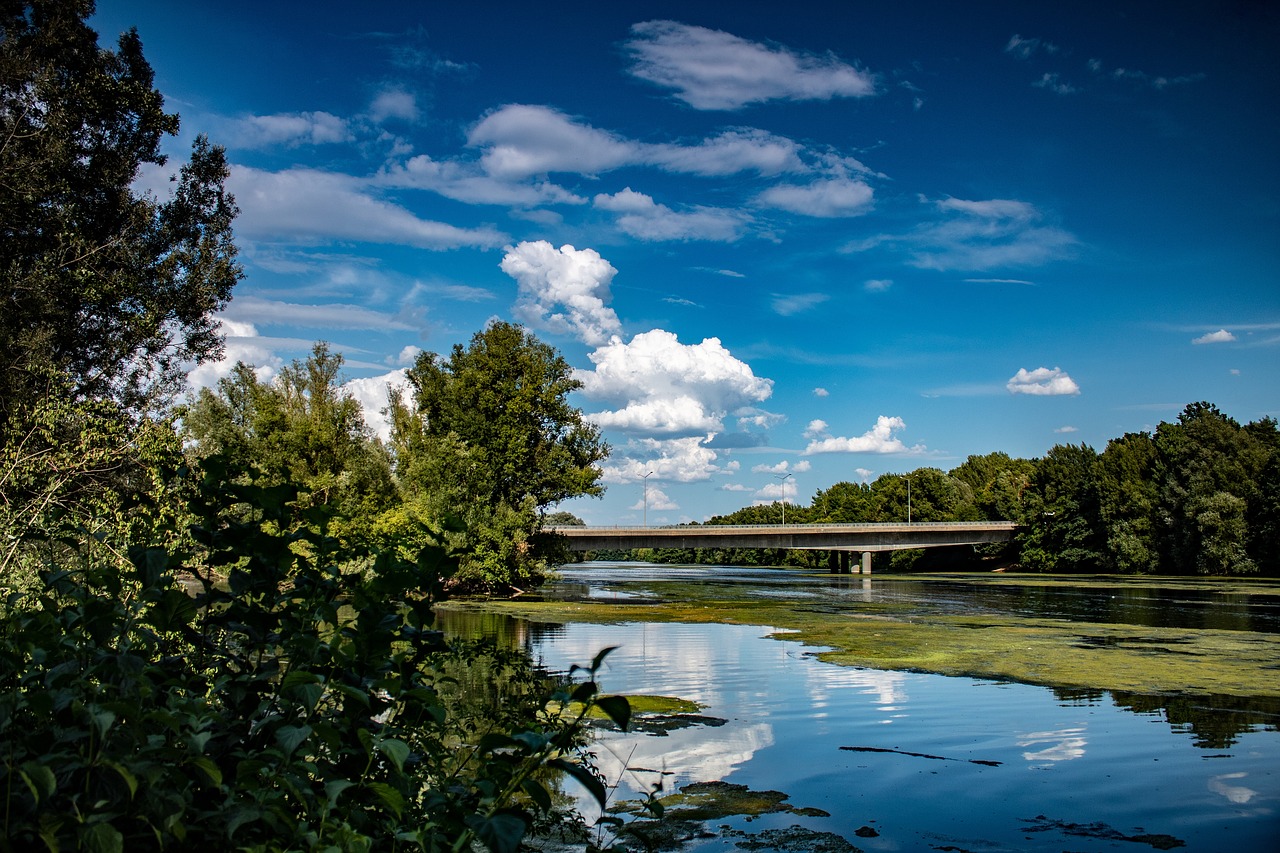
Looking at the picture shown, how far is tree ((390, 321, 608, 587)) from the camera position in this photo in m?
49.5

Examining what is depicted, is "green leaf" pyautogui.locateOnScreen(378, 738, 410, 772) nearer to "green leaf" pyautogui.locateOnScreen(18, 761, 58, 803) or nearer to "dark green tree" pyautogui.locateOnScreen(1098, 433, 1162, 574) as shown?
"green leaf" pyautogui.locateOnScreen(18, 761, 58, 803)

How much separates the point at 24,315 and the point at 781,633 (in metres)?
24.8

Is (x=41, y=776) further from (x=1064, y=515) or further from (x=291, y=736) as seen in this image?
(x=1064, y=515)

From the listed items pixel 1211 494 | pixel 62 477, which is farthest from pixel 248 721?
pixel 1211 494

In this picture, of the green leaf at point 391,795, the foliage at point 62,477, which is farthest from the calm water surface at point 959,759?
the green leaf at point 391,795

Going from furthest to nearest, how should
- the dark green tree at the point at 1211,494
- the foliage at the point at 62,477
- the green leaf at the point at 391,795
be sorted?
the dark green tree at the point at 1211,494 < the foliage at the point at 62,477 < the green leaf at the point at 391,795

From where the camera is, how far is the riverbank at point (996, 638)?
70.9ft

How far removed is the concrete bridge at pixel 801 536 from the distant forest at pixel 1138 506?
6.14 m

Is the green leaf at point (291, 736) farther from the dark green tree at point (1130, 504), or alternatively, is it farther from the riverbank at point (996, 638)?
the dark green tree at point (1130, 504)

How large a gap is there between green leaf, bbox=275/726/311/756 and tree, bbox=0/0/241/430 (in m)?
20.9

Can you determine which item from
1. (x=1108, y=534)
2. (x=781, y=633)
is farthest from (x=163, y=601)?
(x=1108, y=534)

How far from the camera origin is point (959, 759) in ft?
44.9

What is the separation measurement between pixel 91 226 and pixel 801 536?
74.8 m

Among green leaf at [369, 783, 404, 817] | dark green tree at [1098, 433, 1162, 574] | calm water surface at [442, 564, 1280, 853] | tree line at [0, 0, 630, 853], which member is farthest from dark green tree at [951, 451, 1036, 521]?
green leaf at [369, 783, 404, 817]
